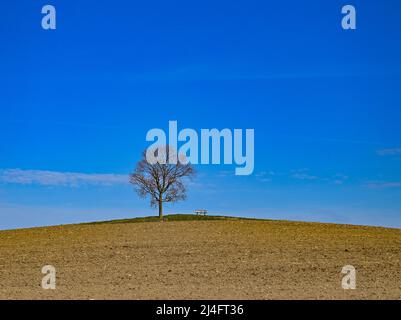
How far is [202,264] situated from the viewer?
81.0 ft

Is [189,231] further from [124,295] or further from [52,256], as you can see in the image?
[124,295]

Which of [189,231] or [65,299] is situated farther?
[189,231]

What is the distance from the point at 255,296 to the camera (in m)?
17.2

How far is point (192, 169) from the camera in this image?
57500 mm

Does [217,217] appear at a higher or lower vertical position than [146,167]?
lower

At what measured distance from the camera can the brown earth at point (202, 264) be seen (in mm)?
18547

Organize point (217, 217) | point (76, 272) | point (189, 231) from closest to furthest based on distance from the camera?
point (76, 272), point (189, 231), point (217, 217)

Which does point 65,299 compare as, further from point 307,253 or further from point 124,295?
point 307,253

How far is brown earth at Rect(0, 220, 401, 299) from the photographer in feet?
60.8

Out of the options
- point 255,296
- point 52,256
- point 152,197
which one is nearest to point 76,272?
point 52,256

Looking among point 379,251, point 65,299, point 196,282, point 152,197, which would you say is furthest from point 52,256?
point 152,197

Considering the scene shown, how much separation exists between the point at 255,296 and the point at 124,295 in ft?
12.9
